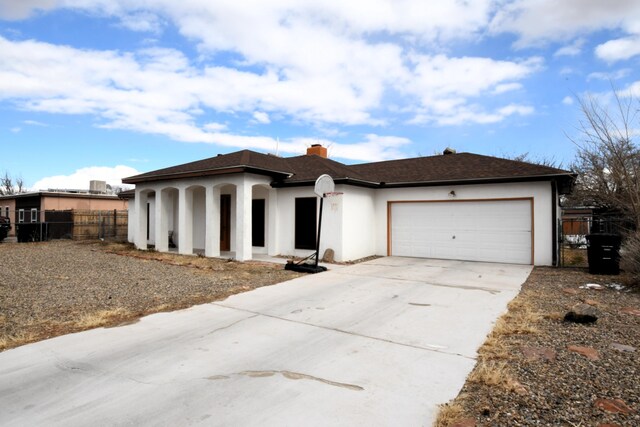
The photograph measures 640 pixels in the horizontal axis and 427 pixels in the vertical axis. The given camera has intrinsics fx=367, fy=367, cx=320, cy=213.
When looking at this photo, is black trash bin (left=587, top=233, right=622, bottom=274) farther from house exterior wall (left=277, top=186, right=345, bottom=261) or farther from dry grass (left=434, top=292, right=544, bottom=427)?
house exterior wall (left=277, top=186, right=345, bottom=261)

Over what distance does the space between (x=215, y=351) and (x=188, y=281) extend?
468cm

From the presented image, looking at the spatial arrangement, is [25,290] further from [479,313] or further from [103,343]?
[479,313]

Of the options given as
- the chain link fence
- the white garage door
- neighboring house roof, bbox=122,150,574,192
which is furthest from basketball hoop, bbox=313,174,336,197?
the chain link fence

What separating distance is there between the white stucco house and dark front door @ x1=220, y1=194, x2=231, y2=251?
0.15 feet

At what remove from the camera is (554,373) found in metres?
3.72

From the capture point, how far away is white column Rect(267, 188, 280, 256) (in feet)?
45.6

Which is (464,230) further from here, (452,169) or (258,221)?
(258,221)

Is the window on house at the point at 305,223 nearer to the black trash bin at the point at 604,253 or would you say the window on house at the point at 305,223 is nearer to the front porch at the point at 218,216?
the front porch at the point at 218,216

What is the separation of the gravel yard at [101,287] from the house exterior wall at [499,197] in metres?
4.97

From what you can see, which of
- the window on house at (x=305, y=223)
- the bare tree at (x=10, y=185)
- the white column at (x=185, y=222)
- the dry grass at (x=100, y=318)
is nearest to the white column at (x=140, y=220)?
the white column at (x=185, y=222)

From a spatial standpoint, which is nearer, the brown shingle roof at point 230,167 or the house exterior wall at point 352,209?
the house exterior wall at point 352,209

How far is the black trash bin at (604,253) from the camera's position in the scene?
9.53 m

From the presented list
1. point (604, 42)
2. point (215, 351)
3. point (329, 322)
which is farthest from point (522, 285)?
point (604, 42)

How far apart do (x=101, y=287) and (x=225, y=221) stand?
7.88 meters
